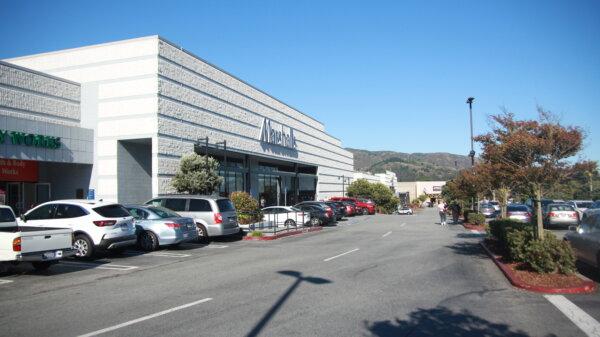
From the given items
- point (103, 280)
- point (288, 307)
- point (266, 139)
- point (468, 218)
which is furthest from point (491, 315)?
point (266, 139)

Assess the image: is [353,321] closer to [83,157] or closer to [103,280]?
[103,280]

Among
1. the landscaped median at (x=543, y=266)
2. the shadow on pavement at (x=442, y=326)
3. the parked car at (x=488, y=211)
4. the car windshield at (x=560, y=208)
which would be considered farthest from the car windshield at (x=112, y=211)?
the parked car at (x=488, y=211)

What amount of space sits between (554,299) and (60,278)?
10.3 metres

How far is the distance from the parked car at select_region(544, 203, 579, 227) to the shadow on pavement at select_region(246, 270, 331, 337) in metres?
18.8

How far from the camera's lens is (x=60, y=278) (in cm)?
1097

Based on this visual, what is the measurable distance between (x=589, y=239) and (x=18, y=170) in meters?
21.5

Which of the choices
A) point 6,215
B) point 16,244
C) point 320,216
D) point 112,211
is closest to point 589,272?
point 112,211

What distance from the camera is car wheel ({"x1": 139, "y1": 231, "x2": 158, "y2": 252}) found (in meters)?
16.0

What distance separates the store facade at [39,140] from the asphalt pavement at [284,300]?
9.39m

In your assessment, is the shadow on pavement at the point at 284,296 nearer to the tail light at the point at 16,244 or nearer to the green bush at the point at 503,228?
the tail light at the point at 16,244

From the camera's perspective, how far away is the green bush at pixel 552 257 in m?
9.99

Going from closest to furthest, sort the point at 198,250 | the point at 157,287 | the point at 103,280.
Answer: the point at 157,287 → the point at 103,280 → the point at 198,250

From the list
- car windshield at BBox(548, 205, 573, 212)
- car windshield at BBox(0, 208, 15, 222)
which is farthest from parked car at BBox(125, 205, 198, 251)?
car windshield at BBox(548, 205, 573, 212)

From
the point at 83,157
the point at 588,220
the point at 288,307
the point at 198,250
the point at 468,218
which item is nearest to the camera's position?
the point at 288,307
